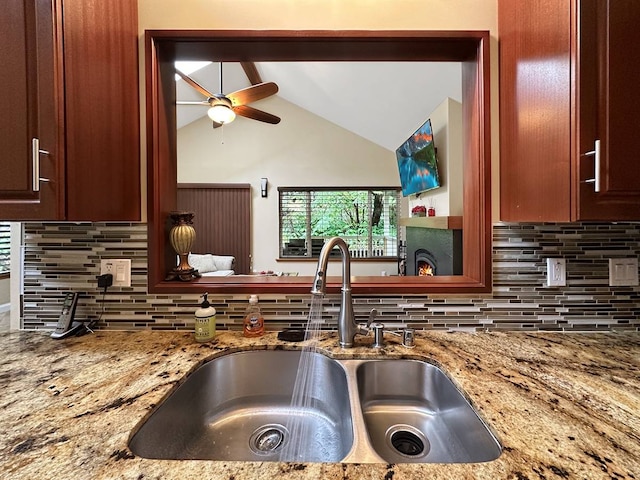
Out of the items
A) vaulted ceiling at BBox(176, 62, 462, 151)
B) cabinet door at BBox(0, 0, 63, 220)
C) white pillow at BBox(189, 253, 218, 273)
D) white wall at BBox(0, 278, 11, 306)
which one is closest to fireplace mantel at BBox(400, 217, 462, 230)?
vaulted ceiling at BBox(176, 62, 462, 151)

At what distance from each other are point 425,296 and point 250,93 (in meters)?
2.68

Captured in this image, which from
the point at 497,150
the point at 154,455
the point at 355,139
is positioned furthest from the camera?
the point at 355,139

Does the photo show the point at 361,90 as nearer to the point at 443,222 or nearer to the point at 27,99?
the point at 443,222

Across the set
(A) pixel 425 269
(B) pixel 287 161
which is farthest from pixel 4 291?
(B) pixel 287 161

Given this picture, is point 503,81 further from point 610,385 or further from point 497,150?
point 610,385

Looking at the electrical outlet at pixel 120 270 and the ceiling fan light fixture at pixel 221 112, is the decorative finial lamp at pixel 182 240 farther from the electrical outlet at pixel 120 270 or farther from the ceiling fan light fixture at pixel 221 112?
the ceiling fan light fixture at pixel 221 112

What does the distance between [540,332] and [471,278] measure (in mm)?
303

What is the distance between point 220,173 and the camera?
5.34 m

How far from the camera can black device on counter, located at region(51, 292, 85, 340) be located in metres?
1.05

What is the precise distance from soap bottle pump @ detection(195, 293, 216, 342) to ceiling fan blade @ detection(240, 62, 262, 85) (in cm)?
380

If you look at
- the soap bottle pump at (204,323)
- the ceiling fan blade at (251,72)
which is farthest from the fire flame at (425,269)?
the ceiling fan blade at (251,72)

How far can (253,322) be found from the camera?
3.53 ft

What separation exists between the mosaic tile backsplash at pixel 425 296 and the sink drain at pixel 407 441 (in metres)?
0.34

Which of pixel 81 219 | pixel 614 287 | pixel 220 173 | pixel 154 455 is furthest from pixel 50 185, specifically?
pixel 220 173
